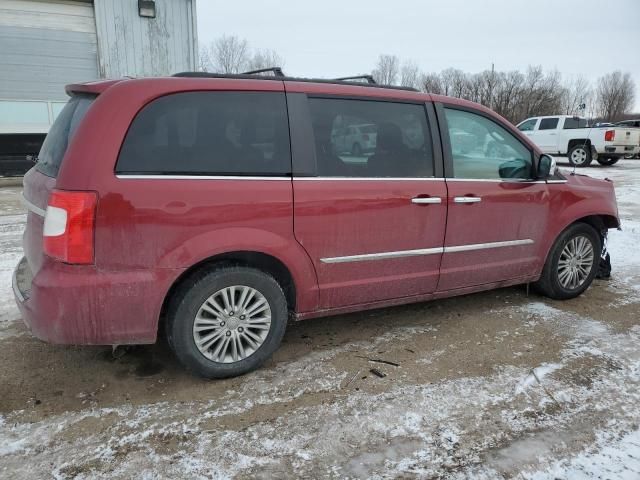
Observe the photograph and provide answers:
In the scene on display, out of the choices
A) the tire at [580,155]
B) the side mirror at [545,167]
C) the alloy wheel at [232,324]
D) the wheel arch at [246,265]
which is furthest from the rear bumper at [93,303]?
the tire at [580,155]

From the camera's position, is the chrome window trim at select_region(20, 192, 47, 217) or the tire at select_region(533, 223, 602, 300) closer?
the chrome window trim at select_region(20, 192, 47, 217)

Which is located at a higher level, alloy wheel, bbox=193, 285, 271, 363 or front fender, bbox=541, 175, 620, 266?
front fender, bbox=541, 175, 620, 266

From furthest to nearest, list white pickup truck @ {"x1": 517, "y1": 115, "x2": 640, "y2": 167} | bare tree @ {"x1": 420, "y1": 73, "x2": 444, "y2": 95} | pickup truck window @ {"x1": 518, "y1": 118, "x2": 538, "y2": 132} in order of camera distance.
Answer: bare tree @ {"x1": 420, "y1": 73, "x2": 444, "y2": 95} → pickup truck window @ {"x1": 518, "y1": 118, "x2": 538, "y2": 132} → white pickup truck @ {"x1": 517, "y1": 115, "x2": 640, "y2": 167}

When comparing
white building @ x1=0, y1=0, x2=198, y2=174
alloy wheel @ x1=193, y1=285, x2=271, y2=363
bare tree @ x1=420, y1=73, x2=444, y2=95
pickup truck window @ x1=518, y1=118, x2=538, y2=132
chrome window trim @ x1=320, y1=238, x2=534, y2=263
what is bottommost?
alloy wheel @ x1=193, y1=285, x2=271, y2=363

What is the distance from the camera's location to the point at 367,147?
3.39m

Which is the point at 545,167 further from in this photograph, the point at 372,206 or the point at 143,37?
the point at 143,37

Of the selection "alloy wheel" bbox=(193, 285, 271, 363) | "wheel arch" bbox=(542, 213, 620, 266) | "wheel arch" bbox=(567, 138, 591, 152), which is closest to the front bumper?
"wheel arch" bbox=(567, 138, 591, 152)

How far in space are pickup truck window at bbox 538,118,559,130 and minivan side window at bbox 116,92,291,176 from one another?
18019 millimetres

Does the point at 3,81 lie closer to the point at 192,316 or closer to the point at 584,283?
the point at 192,316

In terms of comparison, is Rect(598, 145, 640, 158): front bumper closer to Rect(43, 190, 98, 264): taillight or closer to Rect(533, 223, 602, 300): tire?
Rect(533, 223, 602, 300): tire

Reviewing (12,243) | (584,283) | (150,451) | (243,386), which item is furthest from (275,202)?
(12,243)

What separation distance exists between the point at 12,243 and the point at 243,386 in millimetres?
4709

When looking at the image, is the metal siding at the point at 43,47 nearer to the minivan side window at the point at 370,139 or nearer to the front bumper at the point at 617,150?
the minivan side window at the point at 370,139

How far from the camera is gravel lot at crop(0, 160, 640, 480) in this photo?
2354 mm
